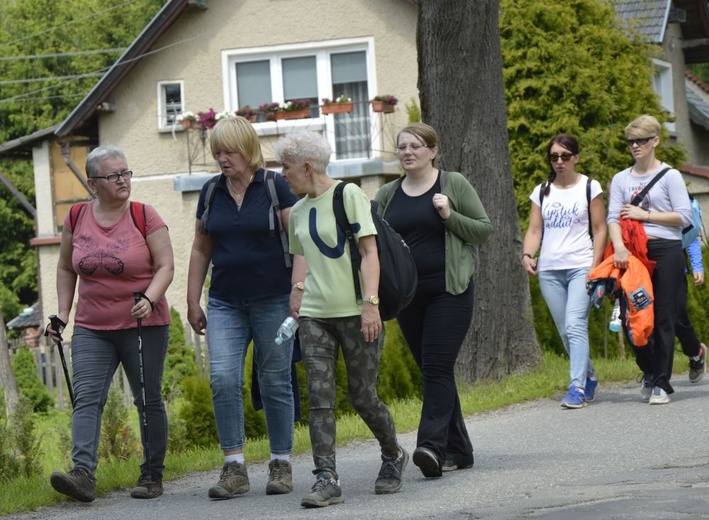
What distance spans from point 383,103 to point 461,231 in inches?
670

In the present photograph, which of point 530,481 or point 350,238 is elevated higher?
point 350,238

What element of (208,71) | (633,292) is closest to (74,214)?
(633,292)

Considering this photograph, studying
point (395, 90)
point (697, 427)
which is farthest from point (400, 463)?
point (395, 90)

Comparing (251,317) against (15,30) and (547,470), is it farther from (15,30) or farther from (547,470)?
(15,30)

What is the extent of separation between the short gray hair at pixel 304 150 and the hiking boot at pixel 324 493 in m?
1.55

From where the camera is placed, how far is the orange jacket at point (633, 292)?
32.7 ft

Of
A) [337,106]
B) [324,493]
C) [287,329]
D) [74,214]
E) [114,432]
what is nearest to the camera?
[324,493]

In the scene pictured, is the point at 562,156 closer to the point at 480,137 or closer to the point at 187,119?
the point at 480,137

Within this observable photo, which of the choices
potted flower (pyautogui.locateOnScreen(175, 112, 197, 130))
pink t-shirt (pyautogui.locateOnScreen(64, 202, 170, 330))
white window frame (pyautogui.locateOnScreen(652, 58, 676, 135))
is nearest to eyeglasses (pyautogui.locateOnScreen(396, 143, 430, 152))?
pink t-shirt (pyautogui.locateOnScreen(64, 202, 170, 330))

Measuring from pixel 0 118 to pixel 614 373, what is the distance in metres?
45.3

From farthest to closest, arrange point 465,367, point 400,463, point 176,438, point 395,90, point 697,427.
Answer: point 395,90 < point 465,367 < point 176,438 < point 697,427 < point 400,463

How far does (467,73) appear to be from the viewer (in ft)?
38.2

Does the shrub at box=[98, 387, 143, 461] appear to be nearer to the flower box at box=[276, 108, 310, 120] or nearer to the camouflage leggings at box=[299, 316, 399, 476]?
the camouflage leggings at box=[299, 316, 399, 476]

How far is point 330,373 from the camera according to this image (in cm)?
698
